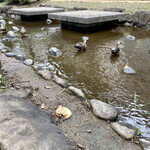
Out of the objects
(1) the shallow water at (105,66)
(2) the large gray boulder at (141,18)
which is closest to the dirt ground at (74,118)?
(1) the shallow water at (105,66)

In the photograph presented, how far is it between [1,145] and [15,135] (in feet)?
0.55

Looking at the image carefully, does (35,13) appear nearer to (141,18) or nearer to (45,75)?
(141,18)

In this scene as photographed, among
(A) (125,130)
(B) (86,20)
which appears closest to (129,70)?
(A) (125,130)

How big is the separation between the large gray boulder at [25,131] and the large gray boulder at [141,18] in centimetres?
946

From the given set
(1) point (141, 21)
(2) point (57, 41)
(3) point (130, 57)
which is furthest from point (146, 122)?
(1) point (141, 21)

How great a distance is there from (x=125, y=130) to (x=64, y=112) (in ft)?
3.36

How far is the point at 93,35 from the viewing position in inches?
339

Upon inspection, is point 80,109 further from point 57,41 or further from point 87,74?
point 57,41

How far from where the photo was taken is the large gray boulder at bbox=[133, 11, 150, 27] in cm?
963

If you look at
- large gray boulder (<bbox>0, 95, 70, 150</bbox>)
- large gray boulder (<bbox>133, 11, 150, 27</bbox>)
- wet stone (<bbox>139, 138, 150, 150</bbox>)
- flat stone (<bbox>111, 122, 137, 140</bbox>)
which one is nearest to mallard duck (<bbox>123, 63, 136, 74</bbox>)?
flat stone (<bbox>111, 122, 137, 140</bbox>)

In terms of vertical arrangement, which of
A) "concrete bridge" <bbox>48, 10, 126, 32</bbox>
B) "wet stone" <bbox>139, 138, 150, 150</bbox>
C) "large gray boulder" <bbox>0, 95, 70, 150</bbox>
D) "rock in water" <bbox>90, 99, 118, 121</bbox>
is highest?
"concrete bridge" <bbox>48, 10, 126, 32</bbox>

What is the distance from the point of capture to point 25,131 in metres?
1.88

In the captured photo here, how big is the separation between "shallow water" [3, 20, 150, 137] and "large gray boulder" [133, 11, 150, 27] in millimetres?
1269

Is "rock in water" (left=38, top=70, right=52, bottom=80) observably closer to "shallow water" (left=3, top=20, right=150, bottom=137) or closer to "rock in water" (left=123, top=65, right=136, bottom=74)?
"shallow water" (left=3, top=20, right=150, bottom=137)
